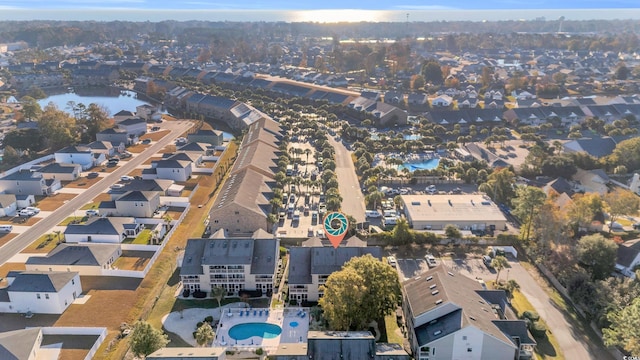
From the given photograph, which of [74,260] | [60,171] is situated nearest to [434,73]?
[60,171]

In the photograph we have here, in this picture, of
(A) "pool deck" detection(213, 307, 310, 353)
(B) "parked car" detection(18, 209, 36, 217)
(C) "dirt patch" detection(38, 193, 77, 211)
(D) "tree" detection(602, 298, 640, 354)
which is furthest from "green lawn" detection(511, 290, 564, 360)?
(B) "parked car" detection(18, 209, 36, 217)

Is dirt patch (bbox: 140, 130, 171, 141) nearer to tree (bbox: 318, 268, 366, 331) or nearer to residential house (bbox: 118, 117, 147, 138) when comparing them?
residential house (bbox: 118, 117, 147, 138)

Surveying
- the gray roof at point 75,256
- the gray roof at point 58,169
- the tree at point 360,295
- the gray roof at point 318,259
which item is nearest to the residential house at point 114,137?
the gray roof at point 58,169

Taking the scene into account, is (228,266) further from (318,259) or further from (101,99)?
(101,99)

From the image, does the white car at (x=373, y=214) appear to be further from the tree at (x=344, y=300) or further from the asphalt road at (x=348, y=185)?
the tree at (x=344, y=300)

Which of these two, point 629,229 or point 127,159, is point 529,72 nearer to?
point 629,229

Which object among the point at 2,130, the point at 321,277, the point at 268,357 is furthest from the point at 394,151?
the point at 2,130
